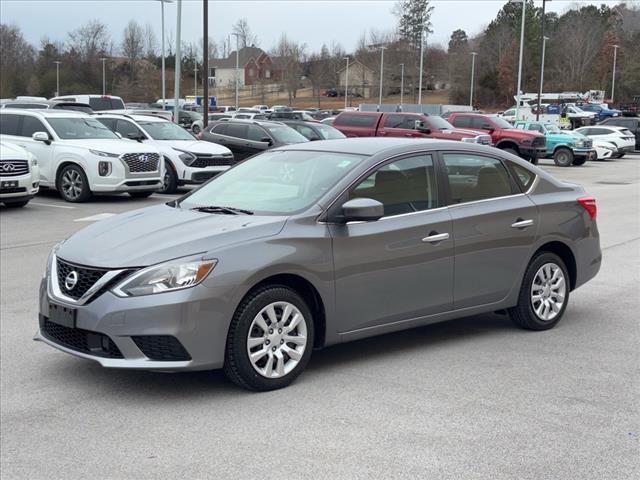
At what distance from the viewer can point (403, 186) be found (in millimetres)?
6031

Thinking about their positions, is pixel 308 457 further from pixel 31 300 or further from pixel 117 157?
pixel 117 157

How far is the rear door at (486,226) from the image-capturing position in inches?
245

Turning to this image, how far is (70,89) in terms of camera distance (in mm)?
85250

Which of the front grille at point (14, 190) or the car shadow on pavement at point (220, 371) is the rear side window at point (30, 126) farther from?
the car shadow on pavement at point (220, 371)

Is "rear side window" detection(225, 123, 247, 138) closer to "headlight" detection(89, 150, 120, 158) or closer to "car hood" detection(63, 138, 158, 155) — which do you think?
"car hood" detection(63, 138, 158, 155)

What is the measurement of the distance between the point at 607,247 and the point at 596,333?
5.21m

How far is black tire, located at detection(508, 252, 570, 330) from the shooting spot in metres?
6.68

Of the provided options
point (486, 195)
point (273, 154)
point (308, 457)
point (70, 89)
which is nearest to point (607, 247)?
point (486, 195)

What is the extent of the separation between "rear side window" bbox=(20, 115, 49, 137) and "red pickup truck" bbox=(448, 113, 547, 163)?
17785mm

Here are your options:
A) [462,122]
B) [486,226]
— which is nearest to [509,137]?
[462,122]

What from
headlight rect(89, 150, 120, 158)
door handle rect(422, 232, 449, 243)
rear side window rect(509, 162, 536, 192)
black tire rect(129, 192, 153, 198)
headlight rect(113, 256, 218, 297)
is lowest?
black tire rect(129, 192, 153, 198)

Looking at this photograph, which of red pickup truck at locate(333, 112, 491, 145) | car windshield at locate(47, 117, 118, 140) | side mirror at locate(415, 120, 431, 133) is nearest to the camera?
car windshield at locate(47, 117, 118, 140)

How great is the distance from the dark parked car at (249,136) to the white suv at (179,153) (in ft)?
7.82

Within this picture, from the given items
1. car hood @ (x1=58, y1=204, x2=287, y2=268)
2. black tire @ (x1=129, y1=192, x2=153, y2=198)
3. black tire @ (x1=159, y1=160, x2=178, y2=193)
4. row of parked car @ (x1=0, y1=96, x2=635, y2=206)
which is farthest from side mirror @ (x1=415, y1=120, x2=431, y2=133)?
car hood @ (x1=58, y1=204, x2=287, y2=268)
